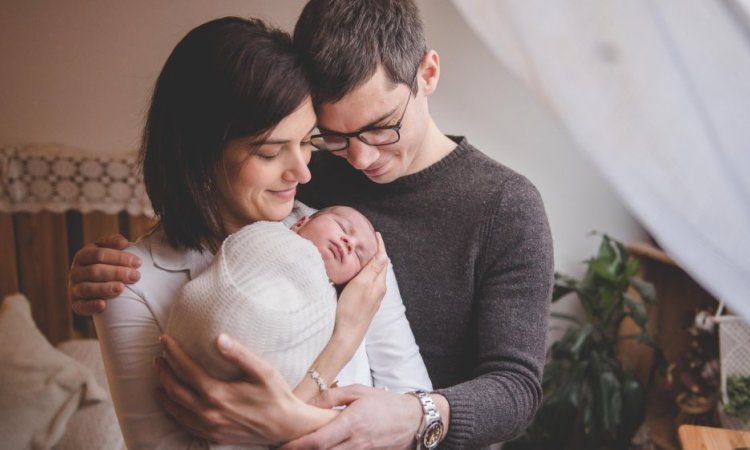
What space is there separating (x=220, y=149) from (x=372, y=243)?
0.37 metres

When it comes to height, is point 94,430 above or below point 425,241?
below

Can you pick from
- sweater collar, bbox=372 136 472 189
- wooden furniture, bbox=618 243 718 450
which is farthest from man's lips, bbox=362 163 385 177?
wooden furniture, bbox=618 243 718 450

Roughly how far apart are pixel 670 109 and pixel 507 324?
51 cm

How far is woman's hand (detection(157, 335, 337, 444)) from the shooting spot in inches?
35.3

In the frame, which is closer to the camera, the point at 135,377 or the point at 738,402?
the point at 135,377

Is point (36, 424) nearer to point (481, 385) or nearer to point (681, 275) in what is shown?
point (481, 385)

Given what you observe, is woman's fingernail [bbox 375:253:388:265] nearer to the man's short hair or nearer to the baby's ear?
the baby's ear

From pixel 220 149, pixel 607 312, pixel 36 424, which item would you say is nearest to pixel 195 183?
pixel 220 149

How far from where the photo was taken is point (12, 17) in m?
2.46

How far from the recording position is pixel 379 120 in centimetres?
119

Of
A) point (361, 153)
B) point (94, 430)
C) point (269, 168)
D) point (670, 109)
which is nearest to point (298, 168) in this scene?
point (269, 168)

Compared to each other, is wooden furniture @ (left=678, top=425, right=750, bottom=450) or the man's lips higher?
the man's lips

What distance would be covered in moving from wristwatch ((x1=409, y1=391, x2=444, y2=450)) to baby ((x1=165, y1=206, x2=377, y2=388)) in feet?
0.82

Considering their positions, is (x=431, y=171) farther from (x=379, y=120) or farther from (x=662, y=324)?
(x=662, y=324)
